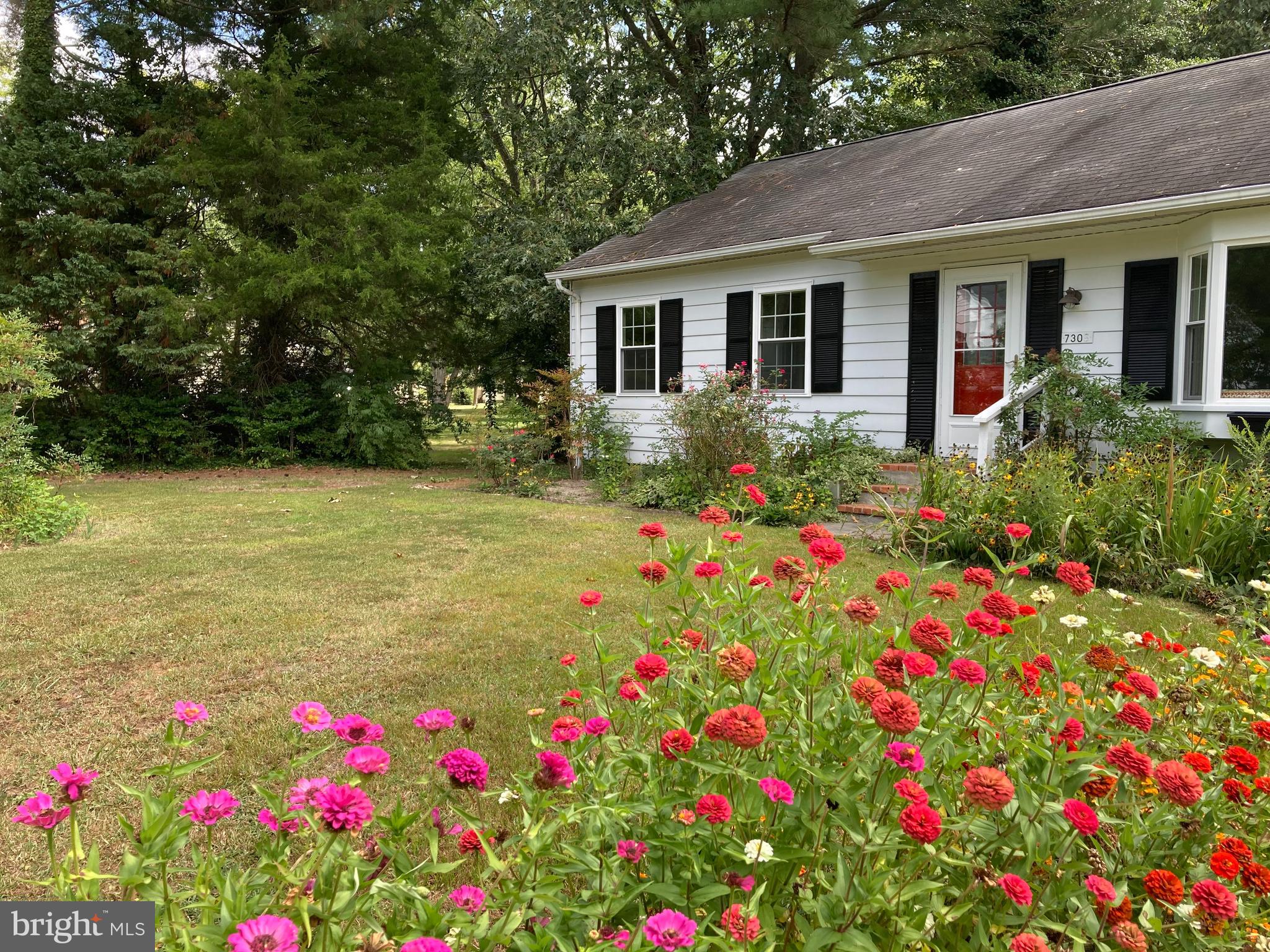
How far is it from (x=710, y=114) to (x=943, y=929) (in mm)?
16805

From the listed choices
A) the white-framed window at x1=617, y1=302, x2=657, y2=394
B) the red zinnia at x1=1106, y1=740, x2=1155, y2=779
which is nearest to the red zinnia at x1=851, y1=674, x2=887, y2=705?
the red zinnia at x1=1106, y1=740, x2=1155, y2=779

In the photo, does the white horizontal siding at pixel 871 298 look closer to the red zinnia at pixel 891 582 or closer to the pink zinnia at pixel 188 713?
the red zinnia at pixel 891 582

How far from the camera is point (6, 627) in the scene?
14.4 ft

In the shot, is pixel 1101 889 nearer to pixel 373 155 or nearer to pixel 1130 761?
pixel 1130 761

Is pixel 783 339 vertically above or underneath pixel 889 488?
above

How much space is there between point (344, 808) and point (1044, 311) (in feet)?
29.3

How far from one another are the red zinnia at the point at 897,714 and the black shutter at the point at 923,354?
845cm

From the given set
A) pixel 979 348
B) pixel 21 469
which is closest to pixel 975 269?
pixel 979 348

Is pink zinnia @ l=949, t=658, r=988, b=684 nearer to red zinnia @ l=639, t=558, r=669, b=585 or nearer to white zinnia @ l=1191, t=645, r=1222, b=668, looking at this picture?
red zinnia @ l=639, t=558, r=669, b=585

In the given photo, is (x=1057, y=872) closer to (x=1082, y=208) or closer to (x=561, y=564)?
(x=561, y=564)

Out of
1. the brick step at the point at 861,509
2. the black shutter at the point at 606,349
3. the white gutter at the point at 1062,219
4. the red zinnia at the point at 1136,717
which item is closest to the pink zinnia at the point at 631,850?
the red zinnia at the point at 1136,717

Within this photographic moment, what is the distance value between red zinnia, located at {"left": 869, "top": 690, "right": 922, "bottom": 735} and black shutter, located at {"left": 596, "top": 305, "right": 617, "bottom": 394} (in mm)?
11307

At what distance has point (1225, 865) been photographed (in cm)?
120

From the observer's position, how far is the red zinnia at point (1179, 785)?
1.16 meters
